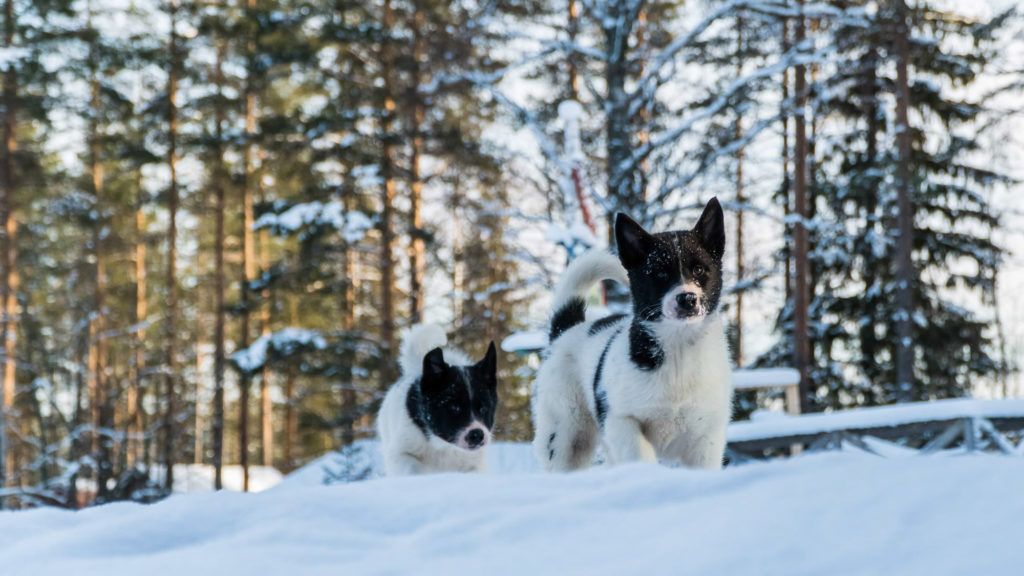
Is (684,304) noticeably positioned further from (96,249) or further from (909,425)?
(96,249)

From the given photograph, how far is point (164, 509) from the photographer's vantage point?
2.06 m

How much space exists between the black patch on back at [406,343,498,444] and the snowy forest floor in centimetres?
306

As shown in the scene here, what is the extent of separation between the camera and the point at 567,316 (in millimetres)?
4883

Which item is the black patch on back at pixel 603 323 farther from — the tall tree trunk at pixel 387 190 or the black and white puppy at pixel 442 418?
the tall tree trunk at pixel 387 190

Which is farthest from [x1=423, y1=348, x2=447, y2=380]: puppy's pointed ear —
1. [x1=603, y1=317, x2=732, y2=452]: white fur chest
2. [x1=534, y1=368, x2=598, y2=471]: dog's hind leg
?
[x1=603, y1=317, x2=732, y2=452]: white fur chest

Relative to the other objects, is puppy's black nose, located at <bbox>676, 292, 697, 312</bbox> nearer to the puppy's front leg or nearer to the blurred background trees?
the puppy's front leg

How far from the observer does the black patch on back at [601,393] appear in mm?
3904

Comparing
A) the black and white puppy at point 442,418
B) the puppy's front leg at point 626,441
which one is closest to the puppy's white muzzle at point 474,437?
the black and white puppy at point 442,418

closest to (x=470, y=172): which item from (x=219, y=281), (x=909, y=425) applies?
(x=219, y=281)

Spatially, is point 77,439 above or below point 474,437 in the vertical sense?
below

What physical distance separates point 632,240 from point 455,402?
1953 mm

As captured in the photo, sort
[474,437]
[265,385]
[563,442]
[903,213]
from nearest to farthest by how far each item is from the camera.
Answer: [563,442]
[474,437]
[903,213]
[265,385]

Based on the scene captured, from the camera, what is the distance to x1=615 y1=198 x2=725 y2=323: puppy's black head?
3.66 meters

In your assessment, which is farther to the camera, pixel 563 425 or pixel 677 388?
pixel 563 425
